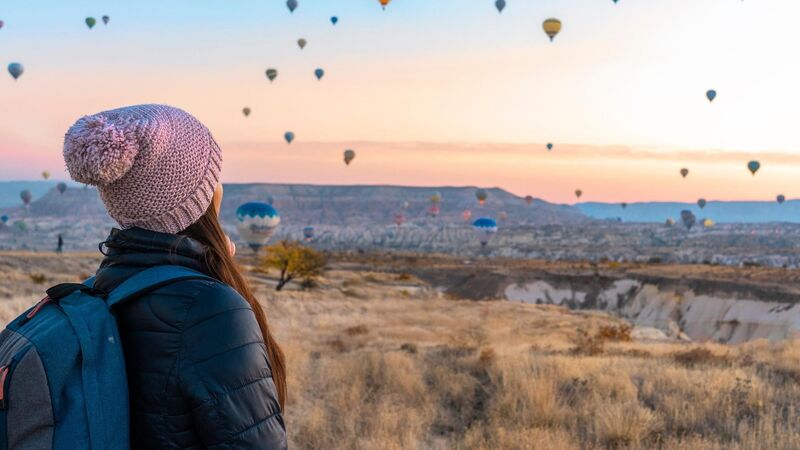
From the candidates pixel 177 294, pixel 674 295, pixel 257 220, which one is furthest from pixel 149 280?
pixel 257 220

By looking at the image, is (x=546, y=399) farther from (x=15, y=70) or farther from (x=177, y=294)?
(x=15, y=70)

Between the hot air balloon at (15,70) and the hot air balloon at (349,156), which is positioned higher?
the hot air balloon at (15,70)

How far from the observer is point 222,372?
72.2 inches

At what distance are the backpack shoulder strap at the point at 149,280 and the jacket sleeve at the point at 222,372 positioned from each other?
9 centimetres

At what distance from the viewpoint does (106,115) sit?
2.10m

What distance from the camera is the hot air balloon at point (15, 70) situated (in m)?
63.7

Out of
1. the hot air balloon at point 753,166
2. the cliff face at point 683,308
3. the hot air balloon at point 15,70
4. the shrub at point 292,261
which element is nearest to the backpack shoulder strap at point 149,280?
the cliff face at point 683,308

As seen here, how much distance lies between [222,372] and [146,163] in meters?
0.64

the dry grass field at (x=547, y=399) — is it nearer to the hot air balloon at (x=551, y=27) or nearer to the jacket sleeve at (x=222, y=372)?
the jacket sleeve at (x=222, y=372)

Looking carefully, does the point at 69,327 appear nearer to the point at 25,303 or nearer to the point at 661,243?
the point at 25,303

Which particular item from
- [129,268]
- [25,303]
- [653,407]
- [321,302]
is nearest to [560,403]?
[653,407]

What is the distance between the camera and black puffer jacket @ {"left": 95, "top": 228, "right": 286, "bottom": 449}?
1.83 meters

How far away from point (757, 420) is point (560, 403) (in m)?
2.14

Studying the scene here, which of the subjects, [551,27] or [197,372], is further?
[551,27]
